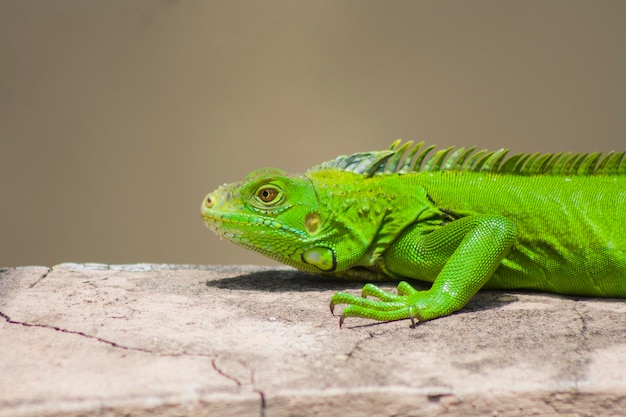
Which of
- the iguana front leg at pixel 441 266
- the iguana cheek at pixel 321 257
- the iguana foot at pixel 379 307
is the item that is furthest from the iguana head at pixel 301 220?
the iguana foot at pixel 379 307

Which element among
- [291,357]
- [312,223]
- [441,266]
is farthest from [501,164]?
[291,357]

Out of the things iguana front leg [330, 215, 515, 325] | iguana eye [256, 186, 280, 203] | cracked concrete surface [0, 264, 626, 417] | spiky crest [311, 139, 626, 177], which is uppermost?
spiky crest [311, 139, 626, 177]

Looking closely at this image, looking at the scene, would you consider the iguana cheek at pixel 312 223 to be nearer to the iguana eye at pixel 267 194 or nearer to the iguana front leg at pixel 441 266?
the iguana eye at pixel 267 194

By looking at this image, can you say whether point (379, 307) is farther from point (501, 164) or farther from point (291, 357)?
point (501, 164)

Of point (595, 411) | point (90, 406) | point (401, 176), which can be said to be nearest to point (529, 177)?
point (401, 176)

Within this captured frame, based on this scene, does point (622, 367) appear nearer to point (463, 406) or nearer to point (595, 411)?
point (595, 411)

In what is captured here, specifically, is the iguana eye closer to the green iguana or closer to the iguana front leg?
the green iguana

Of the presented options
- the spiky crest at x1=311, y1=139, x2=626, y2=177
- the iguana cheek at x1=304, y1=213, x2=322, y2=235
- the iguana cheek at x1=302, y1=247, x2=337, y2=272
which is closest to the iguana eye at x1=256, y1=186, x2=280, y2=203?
the iguana cheek at x1=304, y1=213, x2=322, y2=235
